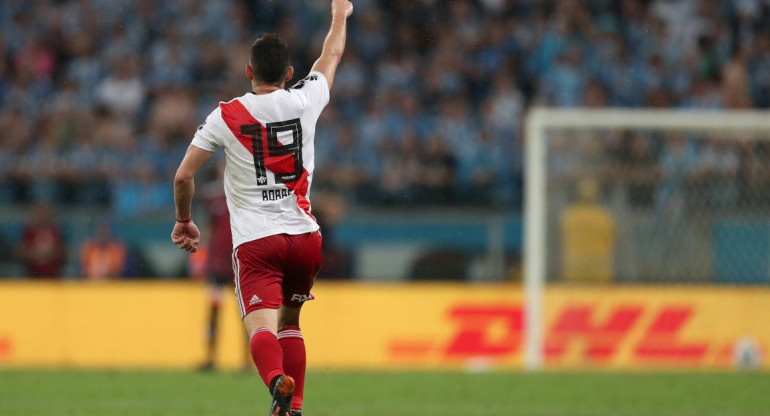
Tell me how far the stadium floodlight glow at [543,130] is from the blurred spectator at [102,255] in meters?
4.95


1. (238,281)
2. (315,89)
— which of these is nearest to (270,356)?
(238,281)

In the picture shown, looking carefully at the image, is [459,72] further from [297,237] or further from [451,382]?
[297,237]

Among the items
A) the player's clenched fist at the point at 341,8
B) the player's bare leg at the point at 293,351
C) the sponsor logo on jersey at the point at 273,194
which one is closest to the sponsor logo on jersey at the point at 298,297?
the player's bare leg at the point at 293,351

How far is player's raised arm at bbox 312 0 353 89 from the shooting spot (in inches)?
262

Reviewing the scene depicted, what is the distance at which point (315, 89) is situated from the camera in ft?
21.0

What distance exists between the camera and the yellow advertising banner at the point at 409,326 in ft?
46.7

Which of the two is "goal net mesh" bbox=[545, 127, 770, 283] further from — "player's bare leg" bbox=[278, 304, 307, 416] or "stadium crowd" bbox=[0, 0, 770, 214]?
"player's bare leg" bbox=[278, 304, 307, 416]

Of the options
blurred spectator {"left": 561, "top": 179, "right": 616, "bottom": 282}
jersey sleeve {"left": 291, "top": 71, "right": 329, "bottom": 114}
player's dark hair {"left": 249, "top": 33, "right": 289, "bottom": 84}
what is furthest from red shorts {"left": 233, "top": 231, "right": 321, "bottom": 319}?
blurred spectator {"left": 561, "top": 179, "right": 616, "bottom": 282}

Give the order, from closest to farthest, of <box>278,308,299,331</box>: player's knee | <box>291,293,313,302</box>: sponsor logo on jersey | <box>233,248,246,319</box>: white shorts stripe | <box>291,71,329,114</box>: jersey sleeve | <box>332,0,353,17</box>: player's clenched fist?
A: 1. <box>233,248,246,319</box>: white shorts stripe
2. <box>291,71,329,114</box>: jersey sleeve
3. <box>291,293,313,302</box>: sponsor logo on jersey
4. <box>278,308,299,331</box>: player's knee
5. <box>332,0,353,17</box>: player's clenched fist

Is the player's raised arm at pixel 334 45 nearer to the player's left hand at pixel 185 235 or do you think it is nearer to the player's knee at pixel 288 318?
the player's left hand at pixel 185 235

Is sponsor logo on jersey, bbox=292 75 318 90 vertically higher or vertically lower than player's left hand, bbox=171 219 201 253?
higher

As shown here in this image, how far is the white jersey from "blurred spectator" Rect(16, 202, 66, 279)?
9.56m

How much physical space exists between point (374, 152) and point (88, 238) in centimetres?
405

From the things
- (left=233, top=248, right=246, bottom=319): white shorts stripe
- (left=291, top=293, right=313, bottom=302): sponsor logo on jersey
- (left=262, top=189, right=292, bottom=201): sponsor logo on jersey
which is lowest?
(left=291, top=293, right=313, bottom=302): sponsor logo on jersey
